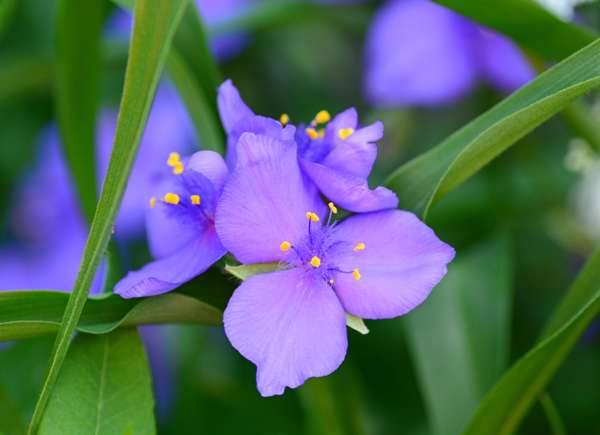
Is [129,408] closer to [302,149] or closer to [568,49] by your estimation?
[302,149]

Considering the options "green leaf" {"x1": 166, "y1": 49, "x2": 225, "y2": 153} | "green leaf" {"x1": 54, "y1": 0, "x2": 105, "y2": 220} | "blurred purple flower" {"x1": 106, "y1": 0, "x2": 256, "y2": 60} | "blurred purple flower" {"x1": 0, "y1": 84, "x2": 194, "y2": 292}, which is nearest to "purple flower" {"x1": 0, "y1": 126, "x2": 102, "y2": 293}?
"blurred purple flower" {"x1": 0, "y1": 84, "x2": 194, "y2": 292}

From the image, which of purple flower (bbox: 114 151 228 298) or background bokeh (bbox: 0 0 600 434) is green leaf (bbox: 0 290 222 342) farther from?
background bokeh (bbox: 0 0 600 434)

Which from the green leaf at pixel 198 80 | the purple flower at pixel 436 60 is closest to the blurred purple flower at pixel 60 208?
the purple flower at pixel 436 60

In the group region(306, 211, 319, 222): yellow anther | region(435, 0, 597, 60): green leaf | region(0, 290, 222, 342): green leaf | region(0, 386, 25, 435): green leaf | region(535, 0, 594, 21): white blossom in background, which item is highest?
region(435, 0, 597, 60): green leaf

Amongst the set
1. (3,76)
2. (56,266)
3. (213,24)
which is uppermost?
(213,24)

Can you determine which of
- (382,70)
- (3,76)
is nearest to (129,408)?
(382,70)

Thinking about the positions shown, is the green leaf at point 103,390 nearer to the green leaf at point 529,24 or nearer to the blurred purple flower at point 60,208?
the green leaf at point 529,24
